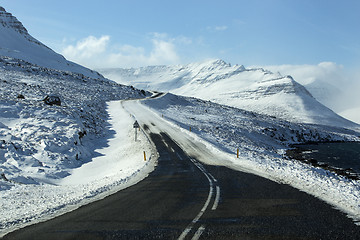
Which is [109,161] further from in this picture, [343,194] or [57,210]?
[343,194]

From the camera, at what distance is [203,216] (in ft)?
24.8

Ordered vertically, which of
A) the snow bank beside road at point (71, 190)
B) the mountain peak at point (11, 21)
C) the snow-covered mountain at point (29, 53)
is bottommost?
the snow bank beside road at point (71, 190)

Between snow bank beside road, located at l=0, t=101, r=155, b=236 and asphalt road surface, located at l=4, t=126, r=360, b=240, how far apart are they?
2.44 feet

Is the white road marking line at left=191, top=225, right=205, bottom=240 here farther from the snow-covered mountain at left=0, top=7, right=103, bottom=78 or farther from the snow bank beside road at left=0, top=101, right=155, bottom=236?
the snow-covered mountain at left=0, top=7, right=103, bottom=78

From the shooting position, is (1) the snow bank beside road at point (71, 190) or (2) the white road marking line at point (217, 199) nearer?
(1) the snow bank beside road at point (71, 190)

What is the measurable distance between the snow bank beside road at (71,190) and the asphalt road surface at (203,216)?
2.44ft

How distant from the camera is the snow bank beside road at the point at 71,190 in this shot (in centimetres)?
794

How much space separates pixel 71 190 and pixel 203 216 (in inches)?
291

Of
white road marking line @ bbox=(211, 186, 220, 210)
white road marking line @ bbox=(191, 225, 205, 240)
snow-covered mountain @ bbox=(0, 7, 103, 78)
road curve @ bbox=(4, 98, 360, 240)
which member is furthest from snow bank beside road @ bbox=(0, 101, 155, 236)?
snow-covered mountain @ bbox=(0, 7, 103, 78)

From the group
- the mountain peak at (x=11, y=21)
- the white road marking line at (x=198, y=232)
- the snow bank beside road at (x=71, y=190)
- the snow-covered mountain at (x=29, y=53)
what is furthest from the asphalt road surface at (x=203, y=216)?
the mountain peak at (x=11, y=21)

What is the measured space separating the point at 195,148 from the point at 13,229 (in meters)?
18.4

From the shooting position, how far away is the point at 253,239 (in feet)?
20.0

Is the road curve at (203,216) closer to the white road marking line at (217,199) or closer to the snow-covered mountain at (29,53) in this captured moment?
the white road marking line at (217,199)

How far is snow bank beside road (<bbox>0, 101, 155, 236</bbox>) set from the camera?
7938 mm
